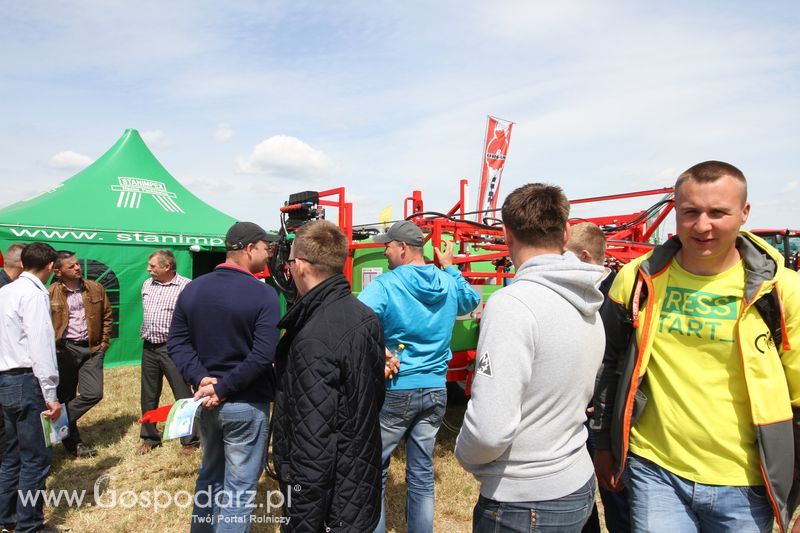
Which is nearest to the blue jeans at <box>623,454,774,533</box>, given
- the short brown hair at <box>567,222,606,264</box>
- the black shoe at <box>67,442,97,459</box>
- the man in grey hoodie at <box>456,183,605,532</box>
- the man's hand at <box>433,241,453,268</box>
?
the man in grey hoodie at <box>456,183,605,532</box>

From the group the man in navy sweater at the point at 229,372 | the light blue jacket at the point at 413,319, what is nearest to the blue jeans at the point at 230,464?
the man in navy sweater at the point at 229,372

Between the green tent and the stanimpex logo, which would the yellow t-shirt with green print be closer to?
the green tent

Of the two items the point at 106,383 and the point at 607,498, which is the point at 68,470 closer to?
the point at 106,383

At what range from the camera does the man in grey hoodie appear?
4.68 feet

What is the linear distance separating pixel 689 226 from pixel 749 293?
0.28 metres

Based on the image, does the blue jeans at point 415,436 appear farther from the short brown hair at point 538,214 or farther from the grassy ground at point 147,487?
the short brown hair at point 538,214

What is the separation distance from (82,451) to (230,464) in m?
3.17

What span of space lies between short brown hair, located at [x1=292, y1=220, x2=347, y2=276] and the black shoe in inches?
162

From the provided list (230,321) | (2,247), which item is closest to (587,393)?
(230,321)

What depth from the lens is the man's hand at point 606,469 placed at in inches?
75.7

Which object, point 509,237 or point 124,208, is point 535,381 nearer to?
point 509,237

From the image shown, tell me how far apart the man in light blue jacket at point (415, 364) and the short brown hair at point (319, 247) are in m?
0.83

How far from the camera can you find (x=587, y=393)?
1.63 metres

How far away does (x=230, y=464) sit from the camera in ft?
8.20
